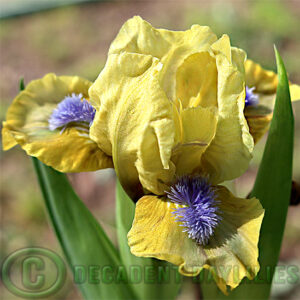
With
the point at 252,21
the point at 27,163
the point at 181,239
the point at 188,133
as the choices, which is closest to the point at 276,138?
the point at 188,133

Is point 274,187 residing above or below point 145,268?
above

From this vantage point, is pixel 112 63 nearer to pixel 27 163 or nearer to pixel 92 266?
pixel 92 266

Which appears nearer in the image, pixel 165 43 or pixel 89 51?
pixel 165 43

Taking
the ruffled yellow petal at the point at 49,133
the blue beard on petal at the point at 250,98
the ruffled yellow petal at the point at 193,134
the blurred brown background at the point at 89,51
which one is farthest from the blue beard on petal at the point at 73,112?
the blurred brown background at the point at 89,51

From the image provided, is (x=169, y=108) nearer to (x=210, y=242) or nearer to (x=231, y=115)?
(x=231, y=115)

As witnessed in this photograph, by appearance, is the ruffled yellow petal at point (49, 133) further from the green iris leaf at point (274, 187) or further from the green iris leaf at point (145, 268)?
the green iris leaf at point (274, 187)

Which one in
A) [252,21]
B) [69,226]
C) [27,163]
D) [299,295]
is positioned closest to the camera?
[69,226]

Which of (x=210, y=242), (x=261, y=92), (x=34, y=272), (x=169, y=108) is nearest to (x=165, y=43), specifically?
(x=169, y=108)
